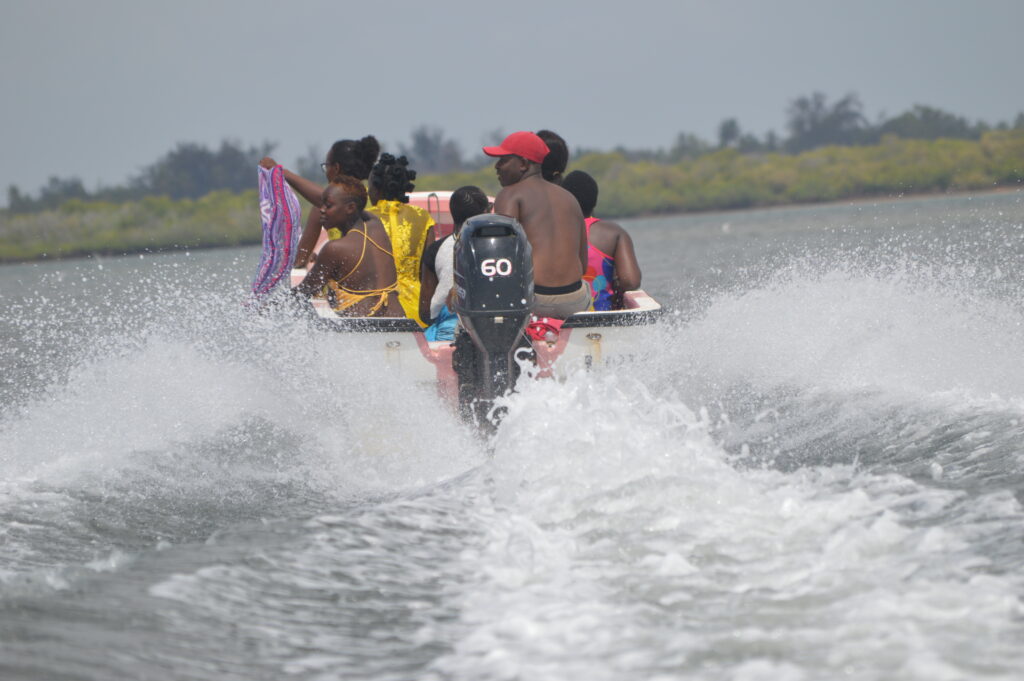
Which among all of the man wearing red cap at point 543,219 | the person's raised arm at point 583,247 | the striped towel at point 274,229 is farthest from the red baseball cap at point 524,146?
the striped towel at point 274,229

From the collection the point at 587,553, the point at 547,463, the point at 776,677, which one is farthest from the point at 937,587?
the point at 547,463

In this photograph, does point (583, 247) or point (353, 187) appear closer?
point (583, 247)

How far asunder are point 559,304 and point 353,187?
1346 millimetres

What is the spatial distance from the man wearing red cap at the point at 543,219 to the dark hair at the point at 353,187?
2.83 feet

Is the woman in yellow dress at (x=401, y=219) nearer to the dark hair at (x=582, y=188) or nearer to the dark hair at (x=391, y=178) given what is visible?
the dark hair at (x=391, y=178)

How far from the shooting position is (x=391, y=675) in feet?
8.79

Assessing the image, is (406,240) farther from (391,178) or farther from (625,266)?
(625,266)

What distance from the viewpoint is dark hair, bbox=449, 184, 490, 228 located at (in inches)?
224

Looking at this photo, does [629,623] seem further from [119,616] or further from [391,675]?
[119,616]

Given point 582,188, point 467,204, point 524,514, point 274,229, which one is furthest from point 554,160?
point 524,514

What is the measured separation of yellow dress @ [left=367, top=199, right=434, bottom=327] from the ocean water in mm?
717

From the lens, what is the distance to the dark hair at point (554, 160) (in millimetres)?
6648

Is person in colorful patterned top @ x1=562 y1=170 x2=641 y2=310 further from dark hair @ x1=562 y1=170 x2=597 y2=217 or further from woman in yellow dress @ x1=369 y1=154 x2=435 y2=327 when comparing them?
woman in yellow dress @ x1=369 y1=154 x2=435 y2=327

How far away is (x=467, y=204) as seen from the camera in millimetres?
5688
